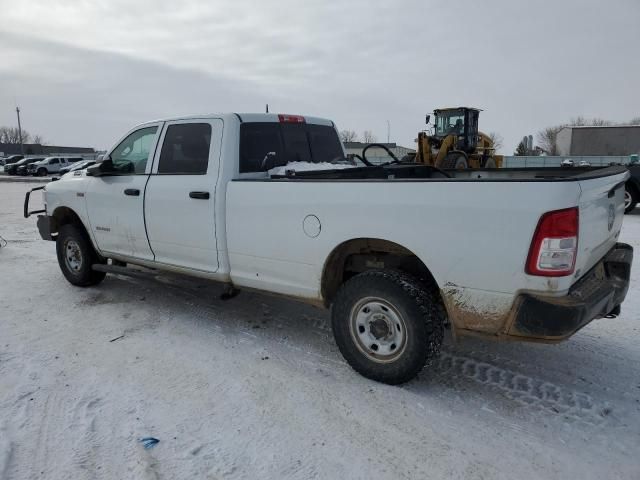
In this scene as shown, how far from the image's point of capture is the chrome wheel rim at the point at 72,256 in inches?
230

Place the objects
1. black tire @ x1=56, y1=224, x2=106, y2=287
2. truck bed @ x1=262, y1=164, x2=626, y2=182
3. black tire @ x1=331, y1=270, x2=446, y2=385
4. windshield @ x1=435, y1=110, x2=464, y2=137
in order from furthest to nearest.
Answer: windshield @ x1=435, y1=110, x2=464, y2=137
black tire @ x1=56, y1=224, x2=106, y2=287
truck bed @ x1=262, y1=164, x2=626, y2=182
black tire @ x1=331, y1=270, x2=446, y2=385

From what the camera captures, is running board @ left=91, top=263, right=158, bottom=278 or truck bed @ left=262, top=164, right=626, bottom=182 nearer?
truck bed @ left=262, top=164, right=626, bottom=182

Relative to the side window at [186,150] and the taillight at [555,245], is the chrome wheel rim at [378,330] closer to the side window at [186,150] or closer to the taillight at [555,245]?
the taillight at [555,245]

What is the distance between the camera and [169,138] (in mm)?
4699

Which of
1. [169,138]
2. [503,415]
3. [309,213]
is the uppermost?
[169,138]

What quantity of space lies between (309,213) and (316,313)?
5.52ft

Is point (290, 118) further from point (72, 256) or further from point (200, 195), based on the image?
point (72, 256)

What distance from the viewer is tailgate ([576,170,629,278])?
276cm

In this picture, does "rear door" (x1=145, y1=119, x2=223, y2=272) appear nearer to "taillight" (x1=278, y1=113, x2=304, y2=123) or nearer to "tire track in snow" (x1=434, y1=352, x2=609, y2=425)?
"taillight" (x1=278, y1=113, x2=304, y2=123)

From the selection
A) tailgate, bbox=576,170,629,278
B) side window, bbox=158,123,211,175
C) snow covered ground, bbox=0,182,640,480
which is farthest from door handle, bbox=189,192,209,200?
tailgate, bbox=576,170,629,278

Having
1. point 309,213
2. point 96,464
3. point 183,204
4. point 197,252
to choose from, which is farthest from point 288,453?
point 183,204

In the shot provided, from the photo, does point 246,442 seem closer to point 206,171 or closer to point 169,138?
point 206,171

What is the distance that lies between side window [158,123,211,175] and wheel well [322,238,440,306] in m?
1.52

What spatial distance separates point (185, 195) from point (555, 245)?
120 inches
